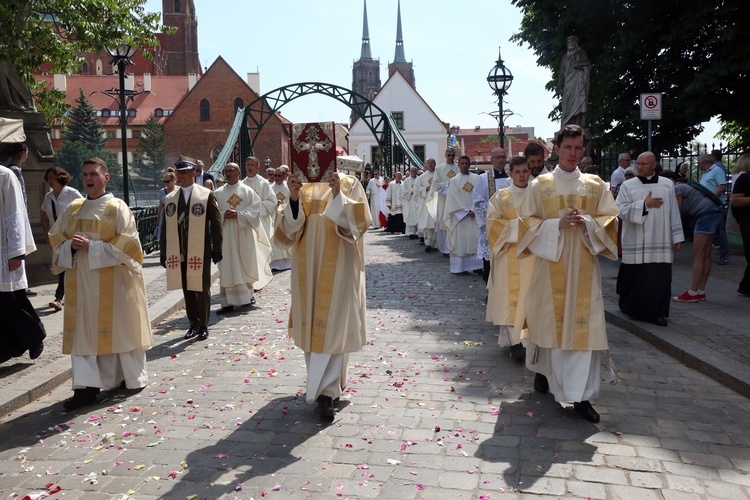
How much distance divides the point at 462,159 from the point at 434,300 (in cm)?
349

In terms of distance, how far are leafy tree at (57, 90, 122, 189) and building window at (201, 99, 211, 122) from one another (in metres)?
8.63

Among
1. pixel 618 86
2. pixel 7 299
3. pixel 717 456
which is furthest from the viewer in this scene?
pixel 618 86

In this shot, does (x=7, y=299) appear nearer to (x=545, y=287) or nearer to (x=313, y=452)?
(x=313, y=452)

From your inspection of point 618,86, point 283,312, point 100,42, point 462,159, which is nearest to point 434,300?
point 283,312

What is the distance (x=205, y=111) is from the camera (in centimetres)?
6706

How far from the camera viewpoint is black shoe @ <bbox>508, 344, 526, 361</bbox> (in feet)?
23.2

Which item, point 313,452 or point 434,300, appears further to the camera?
point 434,300

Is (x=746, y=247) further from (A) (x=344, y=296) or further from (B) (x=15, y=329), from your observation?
(B) (x=15, y=329)

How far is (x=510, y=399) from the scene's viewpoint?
5.84 meters

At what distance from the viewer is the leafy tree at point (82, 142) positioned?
202 ft

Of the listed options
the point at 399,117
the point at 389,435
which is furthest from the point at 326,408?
the point at 399,117

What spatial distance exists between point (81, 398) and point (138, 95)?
82.0 metres

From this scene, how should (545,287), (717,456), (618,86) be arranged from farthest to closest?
(618,86), (545,287), (717,456)

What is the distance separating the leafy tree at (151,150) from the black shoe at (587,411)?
73.6 meters
